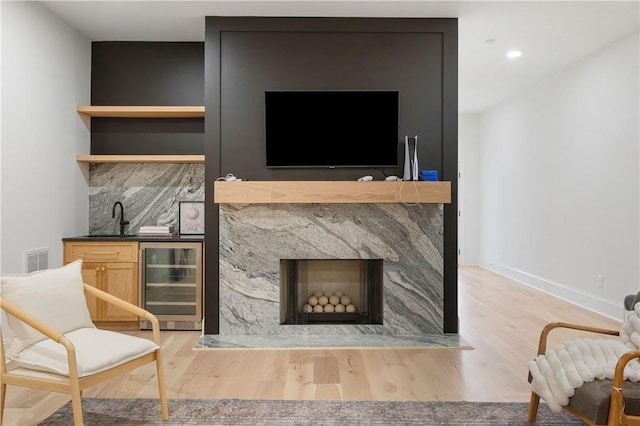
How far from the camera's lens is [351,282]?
429cm

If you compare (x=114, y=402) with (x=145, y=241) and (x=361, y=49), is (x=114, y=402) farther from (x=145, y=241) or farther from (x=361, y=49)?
(x=361, y=49)

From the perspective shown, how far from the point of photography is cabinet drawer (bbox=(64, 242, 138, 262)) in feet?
13.9

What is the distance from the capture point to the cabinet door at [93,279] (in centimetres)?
422

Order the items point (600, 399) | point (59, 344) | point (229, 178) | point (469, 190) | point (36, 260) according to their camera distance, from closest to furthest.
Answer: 1. point (600, 399)
2. point (59, 344)
3. point (36, 260)
4. point (229, 178)
5. point (469, 190)

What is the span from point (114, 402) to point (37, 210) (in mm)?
1961

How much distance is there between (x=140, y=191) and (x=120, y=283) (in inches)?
38.6

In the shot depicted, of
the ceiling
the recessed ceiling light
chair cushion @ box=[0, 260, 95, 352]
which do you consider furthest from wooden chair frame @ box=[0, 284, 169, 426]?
the recessed ceiling light

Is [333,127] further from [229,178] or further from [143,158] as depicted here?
[143,158]

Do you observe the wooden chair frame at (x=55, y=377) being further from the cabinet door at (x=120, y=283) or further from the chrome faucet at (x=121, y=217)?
the chrome faucet at (x=121, y=217)

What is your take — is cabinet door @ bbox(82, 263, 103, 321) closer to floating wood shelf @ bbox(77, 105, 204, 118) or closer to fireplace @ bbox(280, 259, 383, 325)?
floating wood shelf @ bbox(77, 105, 204, 118)

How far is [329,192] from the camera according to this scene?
3.87 metres

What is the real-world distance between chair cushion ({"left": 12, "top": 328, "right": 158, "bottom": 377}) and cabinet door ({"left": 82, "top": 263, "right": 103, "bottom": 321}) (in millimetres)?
1815

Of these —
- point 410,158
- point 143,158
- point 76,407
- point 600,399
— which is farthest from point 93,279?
point 600,399

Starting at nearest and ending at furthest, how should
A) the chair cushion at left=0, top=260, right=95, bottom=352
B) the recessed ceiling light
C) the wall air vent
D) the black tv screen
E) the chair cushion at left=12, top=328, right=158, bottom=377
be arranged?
the chair cushion at left=12, top=328, right=158, bottom=377
the chair cushion at left=0, top=260, right=95, bottom=352
the wall air vent
the black tv screen
the recessed ceiling light
